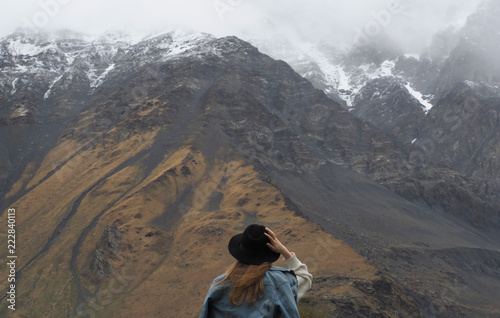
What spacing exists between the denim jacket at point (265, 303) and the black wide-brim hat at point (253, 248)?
0.17 metres

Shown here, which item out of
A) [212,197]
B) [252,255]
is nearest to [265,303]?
[252,255]

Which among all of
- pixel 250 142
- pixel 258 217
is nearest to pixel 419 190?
pixel 250 142

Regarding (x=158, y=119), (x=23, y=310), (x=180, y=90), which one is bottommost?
(x=23, y=310)

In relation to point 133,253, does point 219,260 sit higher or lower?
higher

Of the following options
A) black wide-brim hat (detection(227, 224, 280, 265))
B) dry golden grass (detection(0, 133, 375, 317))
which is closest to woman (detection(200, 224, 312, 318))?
black wide-brim hat (detection(227, 224, 280, 265))

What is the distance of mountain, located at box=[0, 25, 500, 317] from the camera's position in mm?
60281

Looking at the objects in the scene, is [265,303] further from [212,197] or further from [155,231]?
[212,197]

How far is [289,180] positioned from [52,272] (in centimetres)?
6639

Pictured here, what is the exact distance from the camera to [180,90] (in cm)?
14950

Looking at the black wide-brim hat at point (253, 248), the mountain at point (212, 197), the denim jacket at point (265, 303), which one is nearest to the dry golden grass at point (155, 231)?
the mountain at point (212, 197)

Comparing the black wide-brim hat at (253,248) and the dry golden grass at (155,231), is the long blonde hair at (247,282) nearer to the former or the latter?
the black wide-brim hat at (253,248)

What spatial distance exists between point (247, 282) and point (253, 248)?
341 millimetres

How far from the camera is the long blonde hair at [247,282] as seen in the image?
376 centimetres

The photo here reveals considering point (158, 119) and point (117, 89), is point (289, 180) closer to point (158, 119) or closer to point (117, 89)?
point (158, 119)
